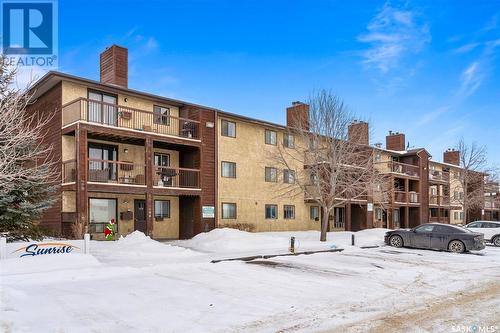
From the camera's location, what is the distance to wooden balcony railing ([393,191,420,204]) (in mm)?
41844

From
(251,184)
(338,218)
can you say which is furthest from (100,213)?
(338,218)

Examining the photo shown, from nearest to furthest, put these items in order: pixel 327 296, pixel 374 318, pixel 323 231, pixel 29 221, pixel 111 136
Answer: pixel 374 318
pixel 327 296
pixel 29 221
pixel 111 136
pixel 323 231

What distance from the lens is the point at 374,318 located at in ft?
27.5

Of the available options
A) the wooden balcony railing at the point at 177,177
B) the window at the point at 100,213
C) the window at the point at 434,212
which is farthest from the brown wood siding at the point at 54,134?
the window at the point at 434,212

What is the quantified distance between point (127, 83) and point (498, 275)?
20.6 meters

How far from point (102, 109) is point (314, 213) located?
19.5 meters

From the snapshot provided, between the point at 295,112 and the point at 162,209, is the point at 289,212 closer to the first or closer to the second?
→ the point at 295,112

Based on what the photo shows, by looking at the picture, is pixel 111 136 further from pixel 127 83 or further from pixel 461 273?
pixel 461 273

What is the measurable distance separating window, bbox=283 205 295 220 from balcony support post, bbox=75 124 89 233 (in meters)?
16.0

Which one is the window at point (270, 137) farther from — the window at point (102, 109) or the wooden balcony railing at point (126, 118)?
the window at point (102, 109)

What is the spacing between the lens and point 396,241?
23.7 metres

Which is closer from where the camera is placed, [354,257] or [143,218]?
[354,257]

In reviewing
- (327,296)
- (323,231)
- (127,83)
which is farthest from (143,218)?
(327,296)

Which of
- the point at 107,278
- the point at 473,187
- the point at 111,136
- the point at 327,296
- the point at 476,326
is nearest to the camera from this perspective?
the point at 476,326
